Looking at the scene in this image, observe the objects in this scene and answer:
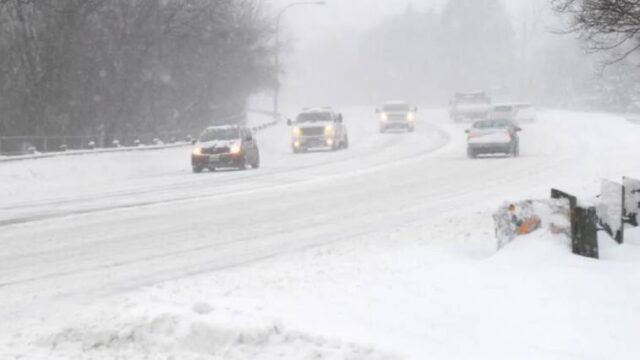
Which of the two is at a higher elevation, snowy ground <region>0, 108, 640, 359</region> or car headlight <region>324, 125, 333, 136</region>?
car headlight <region>324, 125, 333, 136</region>

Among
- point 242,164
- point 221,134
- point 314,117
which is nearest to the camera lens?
point 242,164

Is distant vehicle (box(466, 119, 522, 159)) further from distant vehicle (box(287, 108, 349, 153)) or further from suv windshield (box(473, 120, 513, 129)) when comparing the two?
distant vehicle (box(287, 108, 349, 153))

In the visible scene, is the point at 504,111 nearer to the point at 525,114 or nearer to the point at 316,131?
the point at 525,114

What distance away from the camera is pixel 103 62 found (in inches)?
1610

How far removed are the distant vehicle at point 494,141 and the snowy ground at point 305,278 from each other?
9981 mm

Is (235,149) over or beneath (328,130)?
beneath

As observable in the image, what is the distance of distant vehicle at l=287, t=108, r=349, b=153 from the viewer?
129ft

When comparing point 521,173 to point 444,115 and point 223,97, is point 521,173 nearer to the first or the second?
point 223,97

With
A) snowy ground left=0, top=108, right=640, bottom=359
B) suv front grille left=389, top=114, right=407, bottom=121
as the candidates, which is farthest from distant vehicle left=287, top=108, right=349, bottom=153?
snowy ground left=0, top=108, right=640, bottom=359

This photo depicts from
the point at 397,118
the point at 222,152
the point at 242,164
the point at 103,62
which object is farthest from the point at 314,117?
the point at 397,118

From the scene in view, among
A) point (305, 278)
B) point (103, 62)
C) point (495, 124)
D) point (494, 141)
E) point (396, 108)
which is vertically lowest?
point (305, 278)

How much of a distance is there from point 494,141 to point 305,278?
899 inches

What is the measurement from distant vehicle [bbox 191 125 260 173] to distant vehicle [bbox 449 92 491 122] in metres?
33.1

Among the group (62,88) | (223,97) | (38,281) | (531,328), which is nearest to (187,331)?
(531,328)
